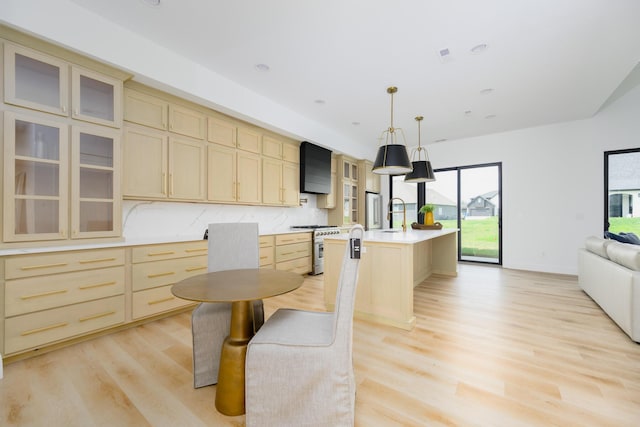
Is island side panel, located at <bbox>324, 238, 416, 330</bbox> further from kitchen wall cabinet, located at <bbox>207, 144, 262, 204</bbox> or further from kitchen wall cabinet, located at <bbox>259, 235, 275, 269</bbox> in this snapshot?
kitchen wall cabinet, located at <bbox>207, 144, 262, 204</bbox>

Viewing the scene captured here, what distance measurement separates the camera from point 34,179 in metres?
2.05

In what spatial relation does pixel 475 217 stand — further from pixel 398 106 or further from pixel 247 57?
pixel 247 57

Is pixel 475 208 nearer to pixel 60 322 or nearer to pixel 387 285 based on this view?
pixel 387 285

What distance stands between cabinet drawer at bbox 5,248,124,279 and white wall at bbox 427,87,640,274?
644 cm

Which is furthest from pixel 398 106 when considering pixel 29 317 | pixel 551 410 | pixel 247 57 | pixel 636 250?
pixel 29 317

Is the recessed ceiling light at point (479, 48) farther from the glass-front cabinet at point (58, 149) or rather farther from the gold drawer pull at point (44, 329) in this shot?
the gold drawer pull at point (44, 329)

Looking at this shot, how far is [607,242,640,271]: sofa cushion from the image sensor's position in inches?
87.4

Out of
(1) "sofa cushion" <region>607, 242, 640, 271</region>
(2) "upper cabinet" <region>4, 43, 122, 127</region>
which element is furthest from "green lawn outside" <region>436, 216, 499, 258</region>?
(2) "upper cabinet" <region>4, 43, 122, 127</region>

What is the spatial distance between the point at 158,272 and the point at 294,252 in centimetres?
206

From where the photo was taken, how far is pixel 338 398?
4.02ft

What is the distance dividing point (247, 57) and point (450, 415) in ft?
11.4

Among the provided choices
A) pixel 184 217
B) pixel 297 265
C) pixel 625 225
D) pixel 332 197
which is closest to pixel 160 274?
pixel 184 217

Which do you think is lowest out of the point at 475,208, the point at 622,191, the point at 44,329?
the point at 44,329

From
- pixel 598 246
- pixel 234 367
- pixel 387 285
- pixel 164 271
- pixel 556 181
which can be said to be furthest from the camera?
pixel 556 181
